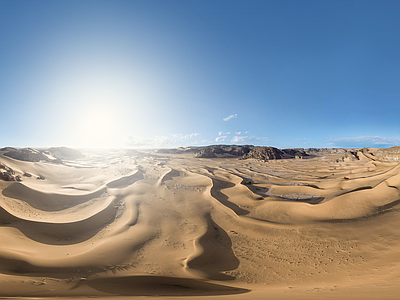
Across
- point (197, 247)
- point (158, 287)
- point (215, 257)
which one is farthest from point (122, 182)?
point (158, 287)

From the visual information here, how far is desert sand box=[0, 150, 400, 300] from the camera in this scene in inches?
160

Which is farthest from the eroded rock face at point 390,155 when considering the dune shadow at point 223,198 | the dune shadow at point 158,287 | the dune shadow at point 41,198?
the dune shadow at point 41,198

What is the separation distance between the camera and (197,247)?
669 cm

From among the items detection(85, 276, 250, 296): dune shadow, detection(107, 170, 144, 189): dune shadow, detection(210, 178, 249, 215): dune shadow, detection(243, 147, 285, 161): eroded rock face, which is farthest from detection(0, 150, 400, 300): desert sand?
detection(243, 147, 285, 161): eroded rock face

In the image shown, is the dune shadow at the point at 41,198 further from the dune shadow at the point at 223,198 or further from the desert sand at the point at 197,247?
the dune shadow at the point at 223,198

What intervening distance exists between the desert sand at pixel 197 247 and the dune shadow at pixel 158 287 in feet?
0.08

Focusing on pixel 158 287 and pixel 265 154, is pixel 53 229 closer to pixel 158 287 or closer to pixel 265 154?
pixel 158 287

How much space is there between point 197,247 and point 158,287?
2560 millimetres

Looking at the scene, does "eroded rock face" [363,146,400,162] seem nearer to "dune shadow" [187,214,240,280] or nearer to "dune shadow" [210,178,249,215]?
"dune shadow" [210,178,249,215]

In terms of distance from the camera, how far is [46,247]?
243 inches

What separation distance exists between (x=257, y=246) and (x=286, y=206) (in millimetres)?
4606

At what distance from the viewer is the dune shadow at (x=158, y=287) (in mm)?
3982

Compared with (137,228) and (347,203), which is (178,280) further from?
(347,203)

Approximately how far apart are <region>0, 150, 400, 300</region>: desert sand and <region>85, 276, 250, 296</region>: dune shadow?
2 centimetres
